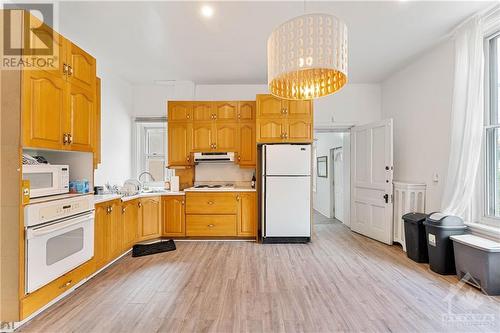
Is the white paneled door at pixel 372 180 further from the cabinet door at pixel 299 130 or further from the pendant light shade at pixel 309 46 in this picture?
the pendant light shade at pixel 309 46

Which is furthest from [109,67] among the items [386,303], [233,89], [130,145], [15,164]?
[386,303]

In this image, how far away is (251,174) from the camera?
453cm

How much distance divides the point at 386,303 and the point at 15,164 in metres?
3.38

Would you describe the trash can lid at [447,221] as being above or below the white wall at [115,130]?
below

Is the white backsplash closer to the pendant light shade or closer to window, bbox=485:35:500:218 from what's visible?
the pendant light shade

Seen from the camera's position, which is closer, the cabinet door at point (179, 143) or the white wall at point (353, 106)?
the cabinet door at point (179, 143)

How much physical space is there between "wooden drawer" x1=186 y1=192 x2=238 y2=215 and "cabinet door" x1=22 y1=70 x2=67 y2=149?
2082 millimetres

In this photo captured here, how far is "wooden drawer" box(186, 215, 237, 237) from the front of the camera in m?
3.90

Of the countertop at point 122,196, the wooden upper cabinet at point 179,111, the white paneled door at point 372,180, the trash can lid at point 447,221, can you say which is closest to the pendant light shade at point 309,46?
the trash can lid at point 447,221

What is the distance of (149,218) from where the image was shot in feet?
12.3

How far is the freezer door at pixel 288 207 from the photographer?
379cm

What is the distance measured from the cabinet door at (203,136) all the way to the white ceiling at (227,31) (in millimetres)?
912

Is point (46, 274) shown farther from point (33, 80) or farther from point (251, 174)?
point (251, 174)

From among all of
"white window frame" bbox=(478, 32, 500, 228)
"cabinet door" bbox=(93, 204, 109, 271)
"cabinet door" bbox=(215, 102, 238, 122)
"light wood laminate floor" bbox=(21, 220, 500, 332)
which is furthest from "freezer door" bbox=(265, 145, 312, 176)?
"cabinet door" bbox=(93, 204, 109, 271)
